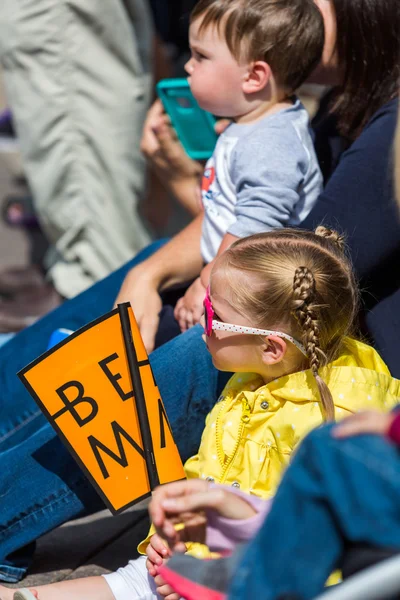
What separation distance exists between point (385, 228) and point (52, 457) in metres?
0.90

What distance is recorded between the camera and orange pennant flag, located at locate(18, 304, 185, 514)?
6.20ft

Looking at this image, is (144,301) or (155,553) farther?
(144,301)

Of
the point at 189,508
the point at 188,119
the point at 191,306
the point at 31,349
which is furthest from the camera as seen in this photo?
the point at 188,119

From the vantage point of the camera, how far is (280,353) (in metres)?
1.84

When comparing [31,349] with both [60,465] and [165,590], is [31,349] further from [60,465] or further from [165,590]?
[165,590]

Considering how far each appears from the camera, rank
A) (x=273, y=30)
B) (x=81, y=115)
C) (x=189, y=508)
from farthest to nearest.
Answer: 1. (x=81, y=115)
2. (x=273, y=30)
3. (x=189, y=508)

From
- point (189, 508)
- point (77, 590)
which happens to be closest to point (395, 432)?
point (189, 508)

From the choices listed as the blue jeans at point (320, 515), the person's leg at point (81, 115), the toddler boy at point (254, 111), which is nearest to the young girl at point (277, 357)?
the toddler boy at point (254, 111)

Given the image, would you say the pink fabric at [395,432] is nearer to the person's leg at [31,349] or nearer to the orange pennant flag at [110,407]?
the orange pennant flag at [110,407]

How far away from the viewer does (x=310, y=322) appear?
5.82ft

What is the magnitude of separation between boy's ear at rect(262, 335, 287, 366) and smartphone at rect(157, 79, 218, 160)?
42.8 inches

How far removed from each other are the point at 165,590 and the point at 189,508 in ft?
1.68

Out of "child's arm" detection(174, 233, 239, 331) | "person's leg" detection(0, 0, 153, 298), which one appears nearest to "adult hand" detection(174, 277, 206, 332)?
"child's arm" detection(174, 233, 239, 331)

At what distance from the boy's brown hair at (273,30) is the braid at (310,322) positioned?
2.45 ft
